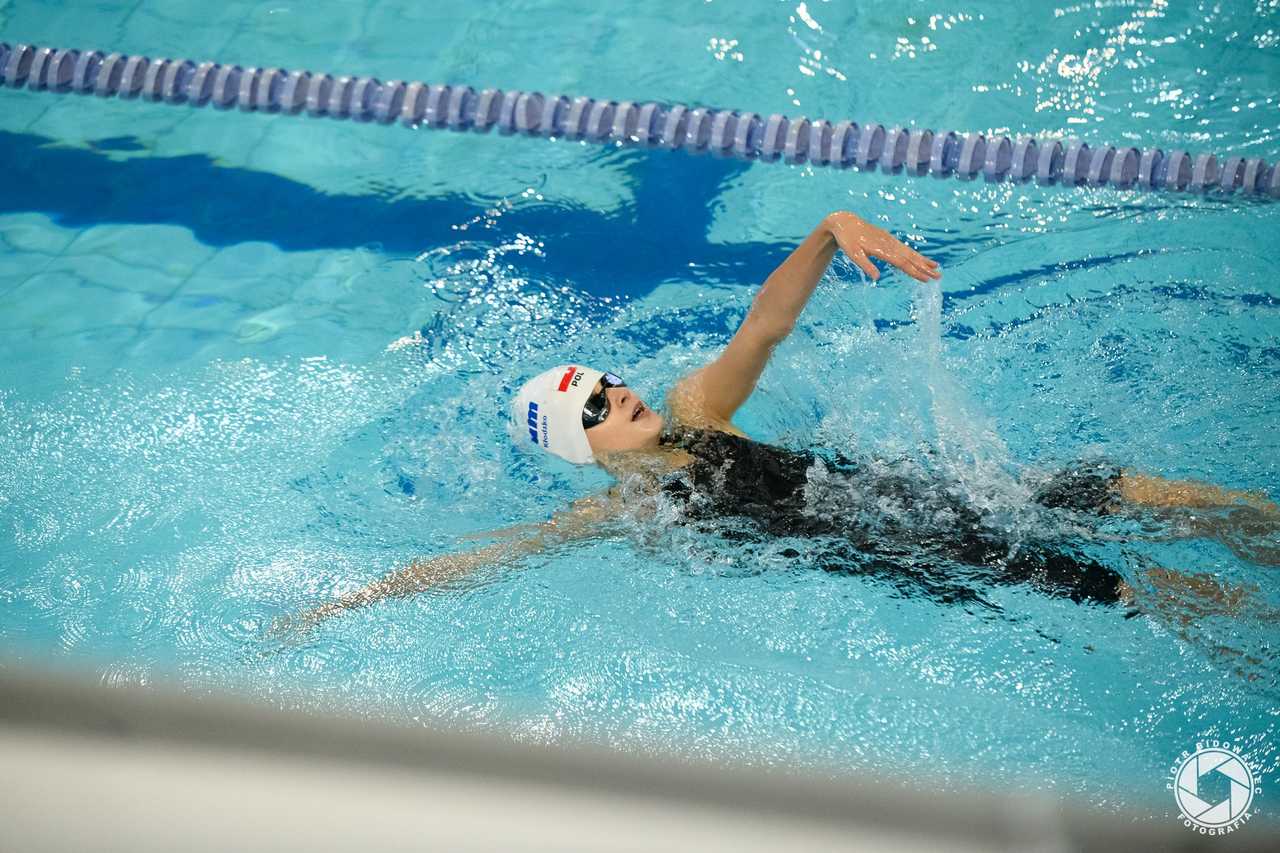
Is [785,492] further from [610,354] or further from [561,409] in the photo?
[610,354]

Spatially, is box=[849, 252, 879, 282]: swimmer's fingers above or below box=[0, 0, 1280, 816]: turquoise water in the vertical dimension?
above

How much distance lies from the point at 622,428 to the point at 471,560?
0.49 metres

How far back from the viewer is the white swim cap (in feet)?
9.25

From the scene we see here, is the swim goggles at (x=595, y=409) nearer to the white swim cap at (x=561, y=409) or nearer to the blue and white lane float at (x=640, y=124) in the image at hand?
the white swim cap at (x=561, y=409)

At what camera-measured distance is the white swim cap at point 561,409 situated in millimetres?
2820

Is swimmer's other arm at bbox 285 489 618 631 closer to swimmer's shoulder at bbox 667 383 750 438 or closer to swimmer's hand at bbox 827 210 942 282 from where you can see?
swimmer's shoulder at bbox 667 383 750 438

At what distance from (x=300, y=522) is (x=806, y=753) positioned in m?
1.54

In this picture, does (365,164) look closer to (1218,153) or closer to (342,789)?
(1218,153)

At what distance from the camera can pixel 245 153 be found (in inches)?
176

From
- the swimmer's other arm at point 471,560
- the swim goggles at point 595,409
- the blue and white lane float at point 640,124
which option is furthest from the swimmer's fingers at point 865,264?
the blue and white lane float at point 640,124

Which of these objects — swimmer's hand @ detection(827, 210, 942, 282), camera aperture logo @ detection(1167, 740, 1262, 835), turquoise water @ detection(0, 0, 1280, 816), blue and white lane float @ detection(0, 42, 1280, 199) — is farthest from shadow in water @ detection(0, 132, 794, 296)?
camera aperture logo @ detection(1167, 740, 1262, 835)

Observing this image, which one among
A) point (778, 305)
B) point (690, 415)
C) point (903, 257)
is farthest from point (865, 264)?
point (690, 415)

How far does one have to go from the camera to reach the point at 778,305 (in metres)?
2.73

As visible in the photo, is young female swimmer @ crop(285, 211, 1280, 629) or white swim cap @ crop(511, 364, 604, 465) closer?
young female swimmer @ crop(285, 211, 1280, 629)
